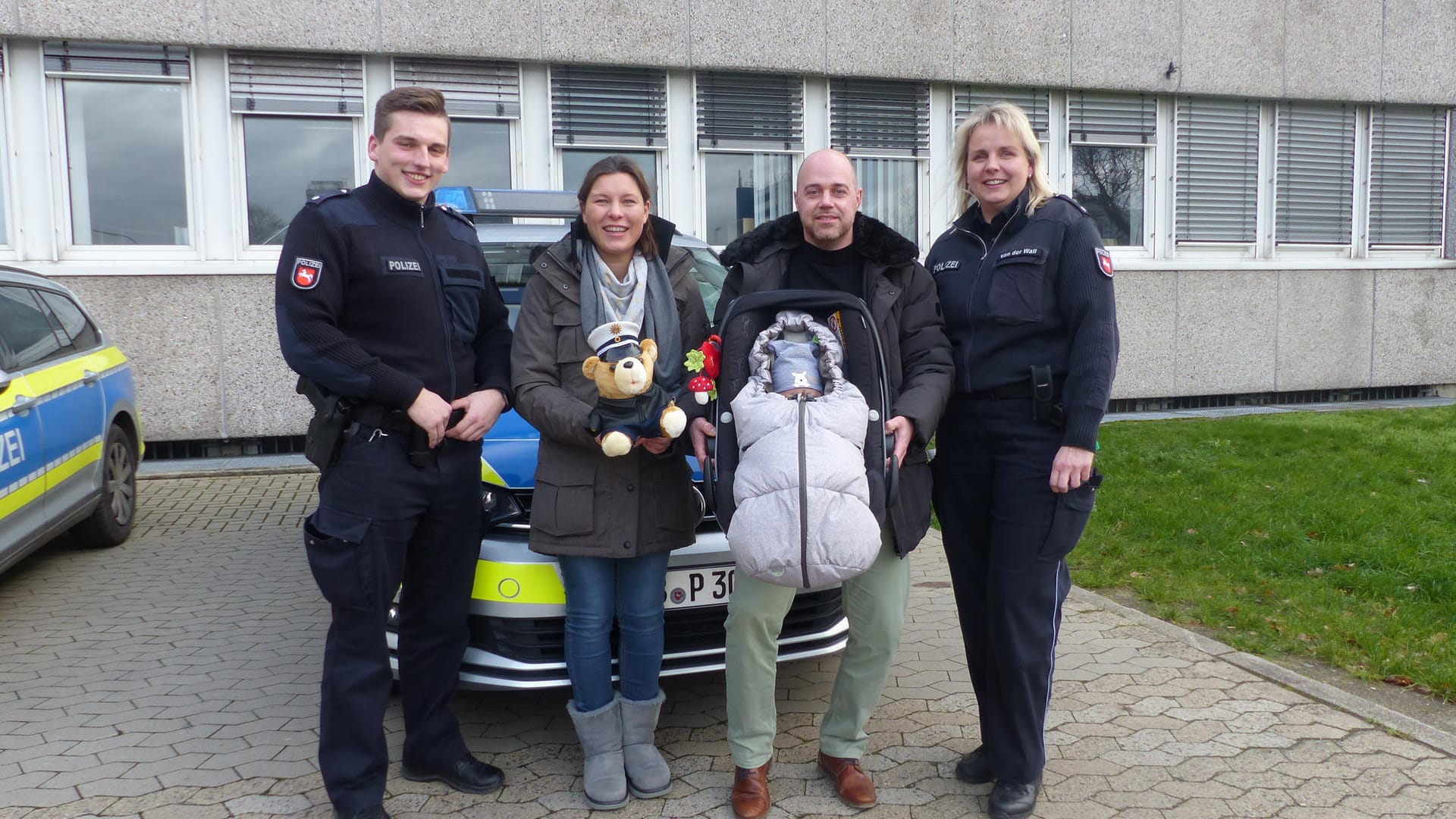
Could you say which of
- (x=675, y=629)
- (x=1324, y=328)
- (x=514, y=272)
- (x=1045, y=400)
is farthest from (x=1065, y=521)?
(x=1324, y=328)

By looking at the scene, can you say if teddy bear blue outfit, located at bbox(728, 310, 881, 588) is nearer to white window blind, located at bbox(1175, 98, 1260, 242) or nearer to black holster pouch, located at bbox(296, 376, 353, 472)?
black holster pouch, located at bbox(296, 376, 353, 472)

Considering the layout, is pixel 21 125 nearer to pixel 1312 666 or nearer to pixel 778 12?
pixel 778 12

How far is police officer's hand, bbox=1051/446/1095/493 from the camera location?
2.90 meters

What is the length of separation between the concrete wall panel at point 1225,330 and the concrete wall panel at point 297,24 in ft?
28.9

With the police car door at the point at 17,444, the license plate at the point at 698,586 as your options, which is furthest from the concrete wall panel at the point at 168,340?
the license plate at the point at 698,586

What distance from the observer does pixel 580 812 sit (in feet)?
10.1

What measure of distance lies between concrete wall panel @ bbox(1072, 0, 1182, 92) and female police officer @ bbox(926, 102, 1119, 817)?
9092 millimetres

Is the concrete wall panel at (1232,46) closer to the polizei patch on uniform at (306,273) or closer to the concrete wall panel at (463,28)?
the concrete wall panel at (463,28)

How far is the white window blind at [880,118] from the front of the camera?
35.3ft

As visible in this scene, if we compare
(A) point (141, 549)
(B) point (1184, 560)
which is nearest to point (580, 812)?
(B) point (1184, 560)

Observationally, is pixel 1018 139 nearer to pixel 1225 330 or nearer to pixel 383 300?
pixel 383 300

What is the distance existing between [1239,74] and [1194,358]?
10.7 feet

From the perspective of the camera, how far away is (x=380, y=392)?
285 centimetres

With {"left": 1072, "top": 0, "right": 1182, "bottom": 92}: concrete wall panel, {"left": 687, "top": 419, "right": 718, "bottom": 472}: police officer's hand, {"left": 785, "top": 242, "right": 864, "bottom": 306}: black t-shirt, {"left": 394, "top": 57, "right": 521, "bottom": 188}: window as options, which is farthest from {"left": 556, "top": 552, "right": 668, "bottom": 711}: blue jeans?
{"left": 1072, "top": 0, "right": 1182, "bottom": 92}: concrete wall panel
